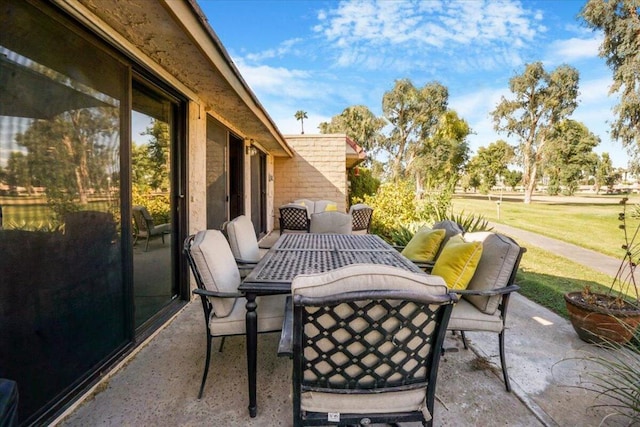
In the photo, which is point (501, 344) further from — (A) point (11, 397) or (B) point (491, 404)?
(A) point (11, 397)

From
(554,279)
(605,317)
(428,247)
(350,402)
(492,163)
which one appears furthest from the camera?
(492,163)

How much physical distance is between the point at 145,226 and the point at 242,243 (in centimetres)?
88

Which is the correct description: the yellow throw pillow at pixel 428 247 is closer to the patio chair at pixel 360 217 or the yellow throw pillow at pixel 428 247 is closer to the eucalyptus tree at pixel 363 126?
the patio chair at pixel 360 217

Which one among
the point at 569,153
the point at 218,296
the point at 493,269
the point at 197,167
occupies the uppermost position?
the point at 569,153

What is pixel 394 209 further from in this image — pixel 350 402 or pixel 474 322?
pixel 350 402

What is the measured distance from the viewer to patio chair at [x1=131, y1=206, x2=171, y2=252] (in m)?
2.77

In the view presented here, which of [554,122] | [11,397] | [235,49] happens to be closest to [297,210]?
[11,397]

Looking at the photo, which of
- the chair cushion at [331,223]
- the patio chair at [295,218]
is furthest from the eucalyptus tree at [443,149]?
the chair cushion at [331,223]

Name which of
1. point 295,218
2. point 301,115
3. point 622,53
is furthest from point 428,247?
point 301,115

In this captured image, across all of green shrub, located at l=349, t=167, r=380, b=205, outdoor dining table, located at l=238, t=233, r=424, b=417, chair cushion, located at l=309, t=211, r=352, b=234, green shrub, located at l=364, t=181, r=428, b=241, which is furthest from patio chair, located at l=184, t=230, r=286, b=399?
green shrub, located at l=349, t=167, r=380, b=205

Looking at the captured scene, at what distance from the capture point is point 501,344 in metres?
2.28

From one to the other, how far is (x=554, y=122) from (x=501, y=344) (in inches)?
1008

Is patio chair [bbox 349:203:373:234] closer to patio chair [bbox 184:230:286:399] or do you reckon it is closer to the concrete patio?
the concrete patio

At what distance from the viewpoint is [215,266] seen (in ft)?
6.88
